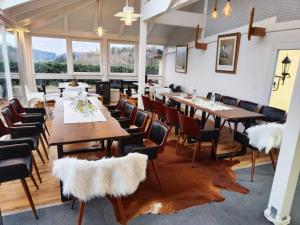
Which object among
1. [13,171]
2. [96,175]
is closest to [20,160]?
[13,171]

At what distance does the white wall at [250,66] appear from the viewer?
3.92 meters

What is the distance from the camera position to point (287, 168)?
6.13ft

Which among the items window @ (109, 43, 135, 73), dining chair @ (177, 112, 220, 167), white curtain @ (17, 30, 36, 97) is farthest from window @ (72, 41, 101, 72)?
dining chair @ (177, 112, 220, 167)

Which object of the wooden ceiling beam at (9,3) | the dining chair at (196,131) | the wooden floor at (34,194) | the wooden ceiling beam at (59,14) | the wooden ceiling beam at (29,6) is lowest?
the wooden floor at (34,194)

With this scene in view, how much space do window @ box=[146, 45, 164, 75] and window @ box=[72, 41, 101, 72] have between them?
2.06 metres

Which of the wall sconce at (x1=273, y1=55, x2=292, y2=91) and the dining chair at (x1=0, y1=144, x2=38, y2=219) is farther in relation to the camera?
the wall sconce at (x1=273, y1=55, x2=292, y2=91)

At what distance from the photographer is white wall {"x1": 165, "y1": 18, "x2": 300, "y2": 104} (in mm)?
3922

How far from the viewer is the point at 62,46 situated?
746cm

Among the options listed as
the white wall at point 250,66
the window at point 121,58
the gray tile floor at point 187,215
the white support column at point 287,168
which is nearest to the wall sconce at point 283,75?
the white wall at point 250,66

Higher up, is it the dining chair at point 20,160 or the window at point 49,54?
the window at point 49,54

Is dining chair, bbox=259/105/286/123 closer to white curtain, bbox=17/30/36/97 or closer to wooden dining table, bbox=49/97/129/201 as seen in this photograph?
wooden dining table, bbox=49/97/129/201

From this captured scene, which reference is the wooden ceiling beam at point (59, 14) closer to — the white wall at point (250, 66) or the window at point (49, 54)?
the window at point (49, 54)

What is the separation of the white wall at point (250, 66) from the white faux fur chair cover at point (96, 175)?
12.2 ft

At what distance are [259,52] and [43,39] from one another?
265 inches
